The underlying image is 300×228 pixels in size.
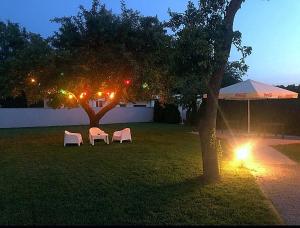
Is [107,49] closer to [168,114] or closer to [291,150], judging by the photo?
[291,150]

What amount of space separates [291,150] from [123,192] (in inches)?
381

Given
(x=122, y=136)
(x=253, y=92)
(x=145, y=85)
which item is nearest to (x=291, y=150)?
(x=253, y=92)

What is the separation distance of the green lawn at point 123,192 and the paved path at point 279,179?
0.90 ft

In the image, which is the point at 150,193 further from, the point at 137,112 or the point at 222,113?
the point at 137,112

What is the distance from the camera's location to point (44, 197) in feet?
27.2

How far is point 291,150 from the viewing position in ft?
53.7

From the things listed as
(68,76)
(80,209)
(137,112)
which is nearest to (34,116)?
(137,112)

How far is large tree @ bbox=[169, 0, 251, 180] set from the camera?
9141mm

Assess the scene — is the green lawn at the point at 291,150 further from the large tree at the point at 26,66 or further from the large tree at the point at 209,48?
the large tree at the point at 26,66

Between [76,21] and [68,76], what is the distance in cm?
232

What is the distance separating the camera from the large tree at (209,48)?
914 centimetres

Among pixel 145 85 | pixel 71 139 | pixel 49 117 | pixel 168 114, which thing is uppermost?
pixel 145 85

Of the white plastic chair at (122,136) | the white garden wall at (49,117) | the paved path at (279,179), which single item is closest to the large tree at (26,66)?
the white plastic chair at (122,136)

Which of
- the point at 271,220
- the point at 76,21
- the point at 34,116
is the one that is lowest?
the point at 271,220
